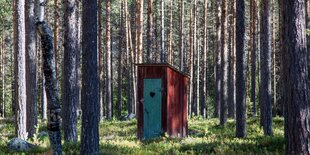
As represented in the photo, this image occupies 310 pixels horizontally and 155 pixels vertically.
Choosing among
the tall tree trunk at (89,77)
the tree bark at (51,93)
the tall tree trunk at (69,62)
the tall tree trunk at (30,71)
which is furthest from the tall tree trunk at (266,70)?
the tree bark at (51,93)

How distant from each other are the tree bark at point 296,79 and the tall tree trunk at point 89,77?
432 centimetres

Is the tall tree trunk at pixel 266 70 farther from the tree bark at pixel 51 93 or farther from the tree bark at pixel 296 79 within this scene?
the tree bark at pixel 51 93

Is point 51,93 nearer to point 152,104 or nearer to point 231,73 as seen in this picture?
point 152,104

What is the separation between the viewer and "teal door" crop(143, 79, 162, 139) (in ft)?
54.5

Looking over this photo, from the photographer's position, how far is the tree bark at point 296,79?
8.14 meters

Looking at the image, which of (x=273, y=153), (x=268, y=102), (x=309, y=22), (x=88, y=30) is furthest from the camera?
(x=309, y=22)

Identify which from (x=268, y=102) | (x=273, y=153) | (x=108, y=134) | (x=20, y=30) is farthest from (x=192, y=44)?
(x=273, y=153)

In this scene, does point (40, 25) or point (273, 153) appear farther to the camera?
point (273, 153)

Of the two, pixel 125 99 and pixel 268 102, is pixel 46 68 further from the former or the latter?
pixel 125 99

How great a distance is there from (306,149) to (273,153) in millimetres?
2279

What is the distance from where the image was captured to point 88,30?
963cm

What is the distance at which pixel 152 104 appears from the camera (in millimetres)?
16672

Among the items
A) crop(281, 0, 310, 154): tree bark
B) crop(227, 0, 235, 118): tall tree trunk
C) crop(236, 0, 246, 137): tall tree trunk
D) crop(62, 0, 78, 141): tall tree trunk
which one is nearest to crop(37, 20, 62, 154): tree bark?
crop(281, 0, 310, 154): tree bark

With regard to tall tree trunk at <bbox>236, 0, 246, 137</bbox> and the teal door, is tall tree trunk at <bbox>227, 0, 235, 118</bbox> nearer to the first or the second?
the teal door
